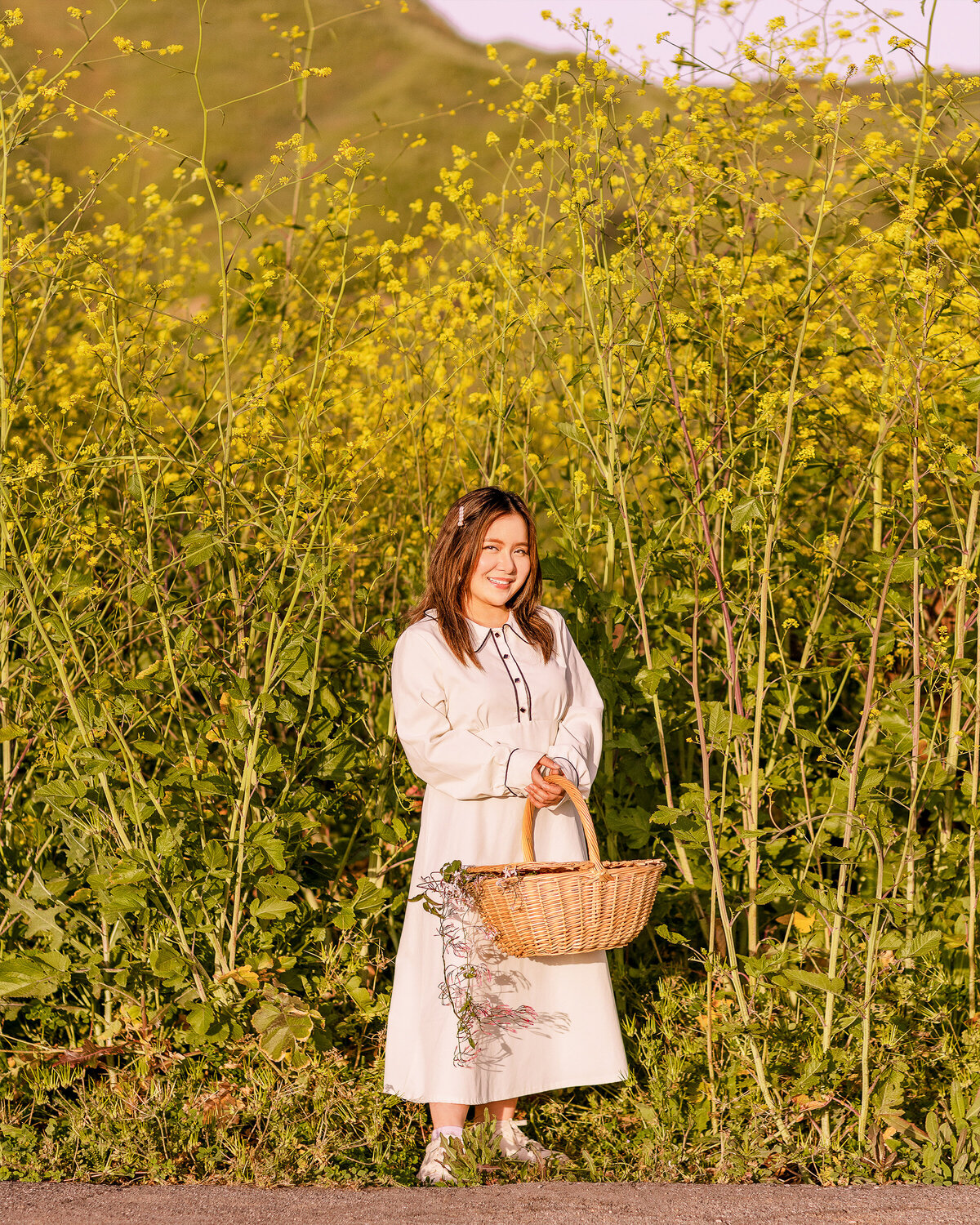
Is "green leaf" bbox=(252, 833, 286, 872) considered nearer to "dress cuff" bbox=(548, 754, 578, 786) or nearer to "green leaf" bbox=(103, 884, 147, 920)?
"green leaf" bbox=(103, 884, 147, 920)

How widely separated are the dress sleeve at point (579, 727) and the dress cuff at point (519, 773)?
0.32 ft

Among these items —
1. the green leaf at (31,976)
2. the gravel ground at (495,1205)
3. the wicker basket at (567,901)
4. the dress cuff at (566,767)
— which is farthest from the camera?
the green leaf at (31,976)

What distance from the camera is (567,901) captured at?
7.52 feet

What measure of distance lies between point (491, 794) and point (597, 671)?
24.7 inches

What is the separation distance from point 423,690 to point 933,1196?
54.3 inches

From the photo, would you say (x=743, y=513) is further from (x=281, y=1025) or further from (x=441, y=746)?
(x=281, y=1025)

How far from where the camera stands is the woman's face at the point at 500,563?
266 cm

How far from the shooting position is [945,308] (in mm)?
2580

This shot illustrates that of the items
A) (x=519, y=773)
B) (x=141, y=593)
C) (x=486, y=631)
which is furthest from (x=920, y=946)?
(x=141, y=593)

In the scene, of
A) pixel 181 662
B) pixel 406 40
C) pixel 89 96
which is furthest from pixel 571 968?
pixel 406 40

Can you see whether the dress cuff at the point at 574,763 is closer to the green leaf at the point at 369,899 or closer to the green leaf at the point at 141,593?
the green leaf at the point at 369,899

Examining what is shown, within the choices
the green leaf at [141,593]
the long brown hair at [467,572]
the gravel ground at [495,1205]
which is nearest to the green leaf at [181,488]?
the green leaf at [141,593]

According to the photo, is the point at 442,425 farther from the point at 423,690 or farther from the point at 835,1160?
the point at 835,1160

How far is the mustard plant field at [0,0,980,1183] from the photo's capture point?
2.58 m
